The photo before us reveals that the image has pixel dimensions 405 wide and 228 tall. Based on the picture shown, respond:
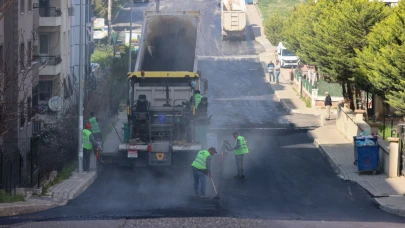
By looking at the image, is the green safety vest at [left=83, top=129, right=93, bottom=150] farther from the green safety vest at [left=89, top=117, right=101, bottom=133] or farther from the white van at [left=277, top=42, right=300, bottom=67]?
the white van at [left=277, top=42, right=300, bottom=67]

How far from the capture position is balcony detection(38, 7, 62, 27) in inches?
1544

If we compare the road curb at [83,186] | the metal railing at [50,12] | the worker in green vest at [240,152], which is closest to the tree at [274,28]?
the metal railing at [50,12]

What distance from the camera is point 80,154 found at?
2470cm

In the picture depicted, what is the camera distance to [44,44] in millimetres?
40344

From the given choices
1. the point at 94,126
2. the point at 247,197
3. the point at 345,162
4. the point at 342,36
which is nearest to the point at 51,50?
the point at 94,126

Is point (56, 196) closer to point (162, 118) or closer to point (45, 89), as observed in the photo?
point (162, 118)

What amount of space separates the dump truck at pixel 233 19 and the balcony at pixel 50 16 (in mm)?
33833

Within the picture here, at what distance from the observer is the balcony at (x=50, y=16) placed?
39.2 metres

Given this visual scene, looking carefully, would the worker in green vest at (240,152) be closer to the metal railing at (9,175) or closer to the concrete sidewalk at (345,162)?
the concrete sidewalk at (345,162)

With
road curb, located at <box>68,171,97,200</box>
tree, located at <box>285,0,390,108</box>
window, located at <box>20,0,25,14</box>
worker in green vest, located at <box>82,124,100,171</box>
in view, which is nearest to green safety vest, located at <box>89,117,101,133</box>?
worker in green vest, located at <box>82,124,100,171</box>

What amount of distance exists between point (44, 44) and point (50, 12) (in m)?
1.65

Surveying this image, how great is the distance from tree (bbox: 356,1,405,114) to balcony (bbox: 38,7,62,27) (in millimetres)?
18198

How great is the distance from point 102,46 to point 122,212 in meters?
60.8

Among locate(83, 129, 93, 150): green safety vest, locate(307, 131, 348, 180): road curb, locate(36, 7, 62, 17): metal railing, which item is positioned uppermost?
locate(36, 7, 62, 17): metal railing
